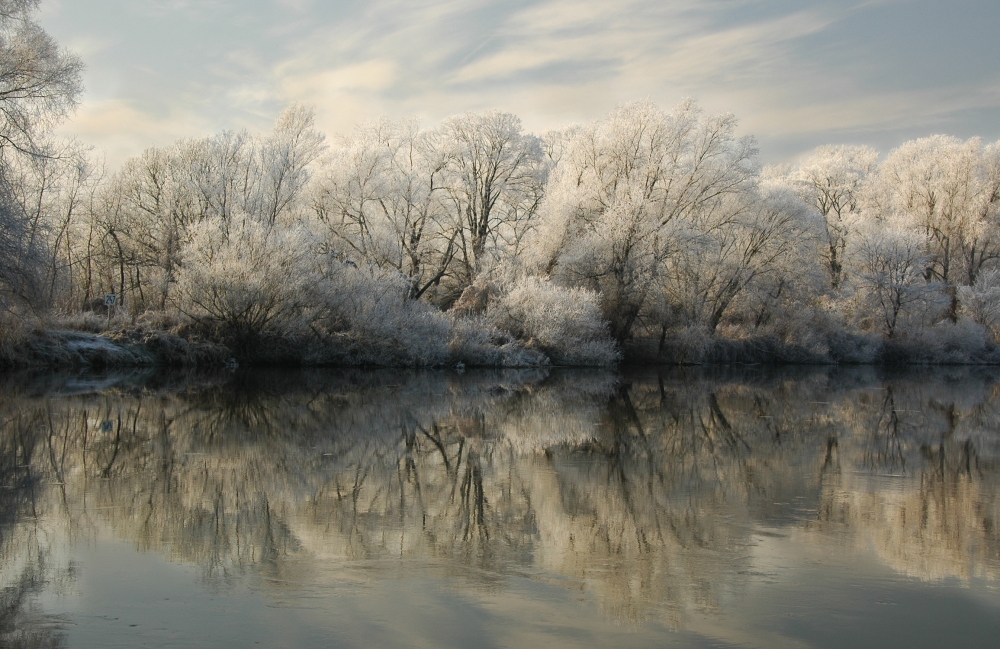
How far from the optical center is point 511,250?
33469 millimetres

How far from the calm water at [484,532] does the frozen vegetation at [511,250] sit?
440 inches

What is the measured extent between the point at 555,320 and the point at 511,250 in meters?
8.33

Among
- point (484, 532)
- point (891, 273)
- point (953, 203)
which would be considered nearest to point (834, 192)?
point (953, 203)

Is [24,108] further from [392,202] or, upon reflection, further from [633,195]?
[633,195]

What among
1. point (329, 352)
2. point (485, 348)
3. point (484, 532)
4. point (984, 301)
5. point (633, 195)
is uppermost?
point (633, 195)

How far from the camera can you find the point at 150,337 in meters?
21.6

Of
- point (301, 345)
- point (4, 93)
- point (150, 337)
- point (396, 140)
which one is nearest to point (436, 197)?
point (396, 140)

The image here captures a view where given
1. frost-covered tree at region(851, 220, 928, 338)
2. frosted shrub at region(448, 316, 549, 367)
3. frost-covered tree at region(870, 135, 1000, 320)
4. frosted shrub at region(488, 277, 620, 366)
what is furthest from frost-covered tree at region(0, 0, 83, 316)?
frost-covered tree at region(870, 135, 1000, 320)

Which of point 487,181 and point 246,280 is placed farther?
point 487,181

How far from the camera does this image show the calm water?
13.2ft

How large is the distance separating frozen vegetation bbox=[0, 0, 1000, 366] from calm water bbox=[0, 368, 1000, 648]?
11.2 m

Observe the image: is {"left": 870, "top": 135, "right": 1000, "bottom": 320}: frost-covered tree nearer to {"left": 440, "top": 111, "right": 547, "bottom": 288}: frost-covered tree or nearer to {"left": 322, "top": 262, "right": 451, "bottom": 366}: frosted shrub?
{"left": 440, "top": 111, "right": 547, "bottom": 288}: frost-covered tree

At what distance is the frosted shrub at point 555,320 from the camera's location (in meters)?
25.9

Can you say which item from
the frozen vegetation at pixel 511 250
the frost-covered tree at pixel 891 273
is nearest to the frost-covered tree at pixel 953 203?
the frozen vegetation at pixel 511 250
